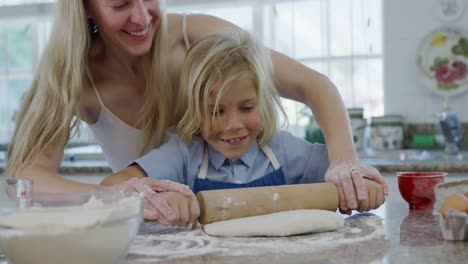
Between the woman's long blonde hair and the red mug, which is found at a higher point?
the woman's long blonde hair

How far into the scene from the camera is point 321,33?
12.0ft

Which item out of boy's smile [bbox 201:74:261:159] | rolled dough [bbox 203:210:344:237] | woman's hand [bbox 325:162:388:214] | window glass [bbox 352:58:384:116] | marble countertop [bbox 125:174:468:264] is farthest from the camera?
window glass [bbox 352:58:384:116]

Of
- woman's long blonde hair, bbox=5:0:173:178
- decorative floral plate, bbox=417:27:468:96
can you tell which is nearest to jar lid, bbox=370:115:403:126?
decorative floral plate, bbox=417:27:468:96

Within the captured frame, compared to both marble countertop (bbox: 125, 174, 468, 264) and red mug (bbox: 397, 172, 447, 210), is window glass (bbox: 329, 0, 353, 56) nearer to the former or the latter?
red mug (bbox: 397, 172, 447, 210)

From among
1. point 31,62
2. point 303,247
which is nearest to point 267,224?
point 303,247

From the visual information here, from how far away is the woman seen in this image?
150 cm

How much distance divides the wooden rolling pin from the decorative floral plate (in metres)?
2.26

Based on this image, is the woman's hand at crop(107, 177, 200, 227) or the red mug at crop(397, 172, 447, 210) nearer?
the woman's hand at crop(107, 177, 200, 227)

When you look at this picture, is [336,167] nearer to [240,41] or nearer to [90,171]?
[240,41]

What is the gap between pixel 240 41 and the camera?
5.30 feet

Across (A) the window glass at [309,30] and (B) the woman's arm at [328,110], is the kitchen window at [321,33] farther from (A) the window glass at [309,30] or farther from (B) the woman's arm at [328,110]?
(B) the woman's arm at [328,110]

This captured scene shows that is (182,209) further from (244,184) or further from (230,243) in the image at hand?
(244,184)

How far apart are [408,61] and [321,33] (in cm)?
50

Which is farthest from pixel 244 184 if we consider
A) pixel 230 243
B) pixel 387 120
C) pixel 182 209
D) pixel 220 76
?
pixel 387 120
